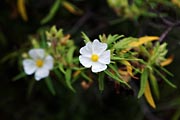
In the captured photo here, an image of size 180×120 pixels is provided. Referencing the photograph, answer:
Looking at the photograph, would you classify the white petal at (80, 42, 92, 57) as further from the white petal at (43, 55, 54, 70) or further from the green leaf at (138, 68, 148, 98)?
the white petal at (43, 55, 54, 70)

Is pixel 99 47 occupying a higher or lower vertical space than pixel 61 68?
higher

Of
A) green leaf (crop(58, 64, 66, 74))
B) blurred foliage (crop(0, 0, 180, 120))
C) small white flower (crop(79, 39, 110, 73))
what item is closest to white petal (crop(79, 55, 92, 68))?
small white flower (crop(79, 39, 110, 73))

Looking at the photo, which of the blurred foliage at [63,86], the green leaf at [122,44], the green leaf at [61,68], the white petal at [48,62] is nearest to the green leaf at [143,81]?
the green leaf at [122,44]

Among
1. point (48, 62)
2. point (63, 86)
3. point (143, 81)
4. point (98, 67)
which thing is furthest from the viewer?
point (63, 86)

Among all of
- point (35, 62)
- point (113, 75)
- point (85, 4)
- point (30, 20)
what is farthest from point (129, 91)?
point (30, 20)

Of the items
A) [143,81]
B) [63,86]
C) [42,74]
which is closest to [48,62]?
[42,74]

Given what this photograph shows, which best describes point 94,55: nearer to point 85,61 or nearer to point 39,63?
point 85,61
